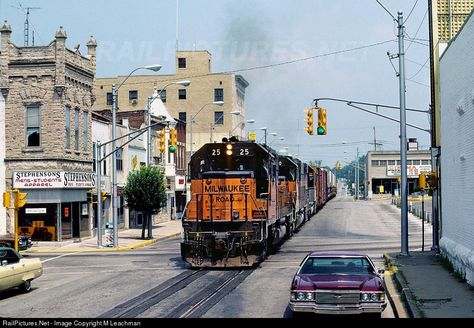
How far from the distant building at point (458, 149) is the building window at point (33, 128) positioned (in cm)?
2461

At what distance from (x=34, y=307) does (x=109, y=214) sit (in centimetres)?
3335

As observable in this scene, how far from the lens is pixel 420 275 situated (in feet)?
71.9

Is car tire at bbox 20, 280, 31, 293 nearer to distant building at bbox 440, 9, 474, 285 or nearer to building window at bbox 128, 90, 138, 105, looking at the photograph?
distant building at bbox 440, 9, 474, 285

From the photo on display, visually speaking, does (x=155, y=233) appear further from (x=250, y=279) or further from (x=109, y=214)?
(x=250, y=279)

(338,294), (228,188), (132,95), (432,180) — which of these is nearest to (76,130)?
(228,188)

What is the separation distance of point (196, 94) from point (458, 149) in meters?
84.9

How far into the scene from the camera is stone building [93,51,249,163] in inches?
4156

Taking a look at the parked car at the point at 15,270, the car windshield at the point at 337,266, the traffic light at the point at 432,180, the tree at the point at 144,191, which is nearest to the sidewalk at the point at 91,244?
the tree at the point at 144,191

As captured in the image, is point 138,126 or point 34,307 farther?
point 138,126

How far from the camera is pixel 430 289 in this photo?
1880 cm

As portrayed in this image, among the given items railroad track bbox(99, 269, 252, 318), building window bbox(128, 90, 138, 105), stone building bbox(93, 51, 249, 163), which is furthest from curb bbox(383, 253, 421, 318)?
building window bbox(128, 90, 138, 105)

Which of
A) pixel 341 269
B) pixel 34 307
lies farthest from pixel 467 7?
pixel 34 307

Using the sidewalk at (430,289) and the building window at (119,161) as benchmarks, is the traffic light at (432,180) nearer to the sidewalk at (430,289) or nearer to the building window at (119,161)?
the sidewalk at (430,289)

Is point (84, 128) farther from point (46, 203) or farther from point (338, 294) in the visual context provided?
point (338, 294)
